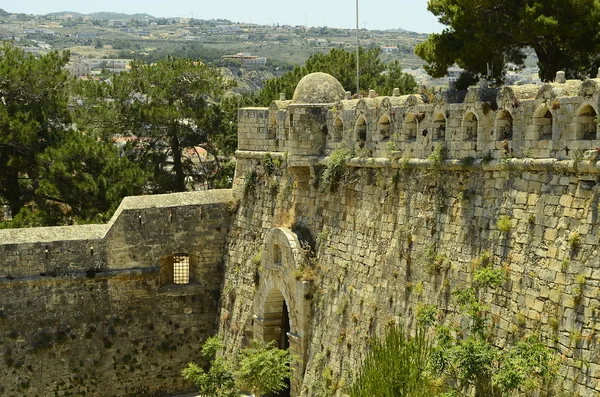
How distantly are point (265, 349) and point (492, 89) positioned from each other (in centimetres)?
836

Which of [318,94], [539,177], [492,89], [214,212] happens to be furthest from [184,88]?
[539,177]

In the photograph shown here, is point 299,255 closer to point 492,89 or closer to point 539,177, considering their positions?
point 492,89

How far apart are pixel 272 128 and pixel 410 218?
6.51 metres

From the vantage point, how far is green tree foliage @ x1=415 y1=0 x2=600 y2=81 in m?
19.4

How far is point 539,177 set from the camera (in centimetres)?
1311

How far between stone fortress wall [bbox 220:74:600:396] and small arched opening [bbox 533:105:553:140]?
0.02m

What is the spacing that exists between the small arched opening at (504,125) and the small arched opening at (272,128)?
340 inches

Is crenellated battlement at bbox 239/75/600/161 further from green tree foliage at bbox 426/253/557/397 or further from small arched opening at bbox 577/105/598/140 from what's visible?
green tree foliage at bbox 426/253/557/397

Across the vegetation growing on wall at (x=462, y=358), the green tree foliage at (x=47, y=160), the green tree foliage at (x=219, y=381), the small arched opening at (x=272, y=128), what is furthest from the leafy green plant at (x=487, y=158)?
the green tree foliage at (x=47, y=160)

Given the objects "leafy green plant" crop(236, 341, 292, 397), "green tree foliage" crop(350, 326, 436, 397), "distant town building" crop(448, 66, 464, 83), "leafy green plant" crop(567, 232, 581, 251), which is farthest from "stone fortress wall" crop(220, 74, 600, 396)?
"distant town building" crop(448, 66, 464, 83)

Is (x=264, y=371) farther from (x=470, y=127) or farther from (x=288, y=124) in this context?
(x=470, y=127)

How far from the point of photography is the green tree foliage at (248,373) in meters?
19.6

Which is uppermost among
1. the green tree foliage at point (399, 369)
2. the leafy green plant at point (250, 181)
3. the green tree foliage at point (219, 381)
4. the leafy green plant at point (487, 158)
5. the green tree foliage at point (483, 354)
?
the leafy green plant at point (487, 158)

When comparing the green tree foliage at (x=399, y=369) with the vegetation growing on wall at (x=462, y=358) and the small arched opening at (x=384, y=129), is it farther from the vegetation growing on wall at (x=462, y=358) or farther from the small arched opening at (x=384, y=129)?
the small arched opening at (x=384, y=129)
